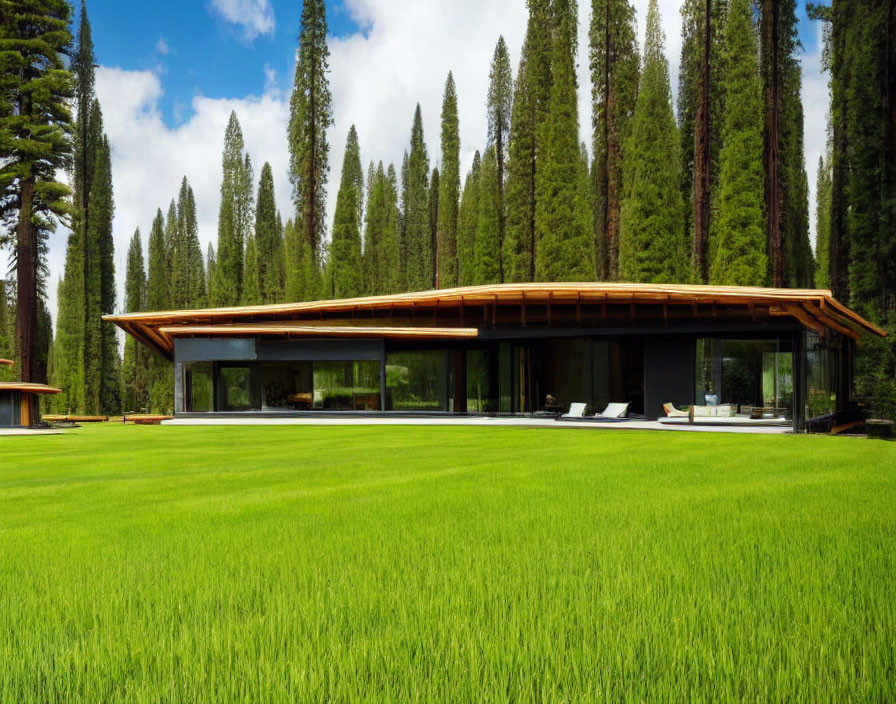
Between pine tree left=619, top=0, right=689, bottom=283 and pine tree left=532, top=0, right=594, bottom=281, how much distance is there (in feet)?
6.26

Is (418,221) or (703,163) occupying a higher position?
(418,221)

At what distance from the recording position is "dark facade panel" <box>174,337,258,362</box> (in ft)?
90.8

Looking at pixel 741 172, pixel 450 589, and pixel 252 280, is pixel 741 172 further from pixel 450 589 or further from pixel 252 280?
pixel 252 280

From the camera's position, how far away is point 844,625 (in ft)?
11.9

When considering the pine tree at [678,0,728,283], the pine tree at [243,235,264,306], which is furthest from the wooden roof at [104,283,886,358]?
the pine tree at [243,235,264,306]

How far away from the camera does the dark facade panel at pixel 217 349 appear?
27672mm

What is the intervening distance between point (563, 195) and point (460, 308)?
11.9 meters

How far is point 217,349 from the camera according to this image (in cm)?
2775

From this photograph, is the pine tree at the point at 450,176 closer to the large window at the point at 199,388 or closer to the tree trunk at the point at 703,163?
the tree trunk at the point at 703,163

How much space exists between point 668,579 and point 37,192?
32.3 m

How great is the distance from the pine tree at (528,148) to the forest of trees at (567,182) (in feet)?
0.36

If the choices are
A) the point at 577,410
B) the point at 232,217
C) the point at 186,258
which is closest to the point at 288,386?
the point at 577,410

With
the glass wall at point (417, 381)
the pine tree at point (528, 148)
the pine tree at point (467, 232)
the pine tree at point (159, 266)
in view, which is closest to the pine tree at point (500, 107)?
the pine tree at point (467, 232)

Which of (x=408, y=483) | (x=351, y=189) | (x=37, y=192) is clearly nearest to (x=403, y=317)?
(x=37, y=192)
